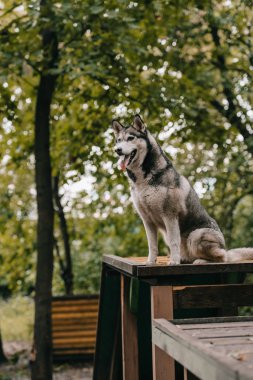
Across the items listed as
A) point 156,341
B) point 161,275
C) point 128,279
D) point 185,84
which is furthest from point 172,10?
point 156,341

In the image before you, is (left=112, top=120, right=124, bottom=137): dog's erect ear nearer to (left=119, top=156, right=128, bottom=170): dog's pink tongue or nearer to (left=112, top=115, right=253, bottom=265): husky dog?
(left=112, top=115, right=253, bottom=265): husky dog

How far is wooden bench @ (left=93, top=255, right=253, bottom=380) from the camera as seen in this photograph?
416cm

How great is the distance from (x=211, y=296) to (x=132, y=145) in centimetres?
134

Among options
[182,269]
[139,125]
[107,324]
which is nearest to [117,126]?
[139,125]

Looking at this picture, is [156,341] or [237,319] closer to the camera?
[156,341]

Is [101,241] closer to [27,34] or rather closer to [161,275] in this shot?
[27,34]

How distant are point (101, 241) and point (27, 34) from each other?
29.0 ft

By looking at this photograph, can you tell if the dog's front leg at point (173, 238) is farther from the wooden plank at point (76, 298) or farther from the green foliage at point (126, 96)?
the wooden plank at point (76, 298)

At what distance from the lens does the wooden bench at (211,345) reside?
85.6 inches

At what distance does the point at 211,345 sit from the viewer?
2.72 m

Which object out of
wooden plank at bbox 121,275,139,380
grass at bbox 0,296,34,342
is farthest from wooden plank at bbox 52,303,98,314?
wooden plank at bbox 121,275,139,380

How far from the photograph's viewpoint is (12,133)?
9.79 meters

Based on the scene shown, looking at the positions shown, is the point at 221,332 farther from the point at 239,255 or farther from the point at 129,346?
the point at 129,346

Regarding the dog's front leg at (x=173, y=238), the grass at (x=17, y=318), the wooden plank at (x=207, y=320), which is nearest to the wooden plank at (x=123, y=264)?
the dog's front leg at (x=173, y=238)
